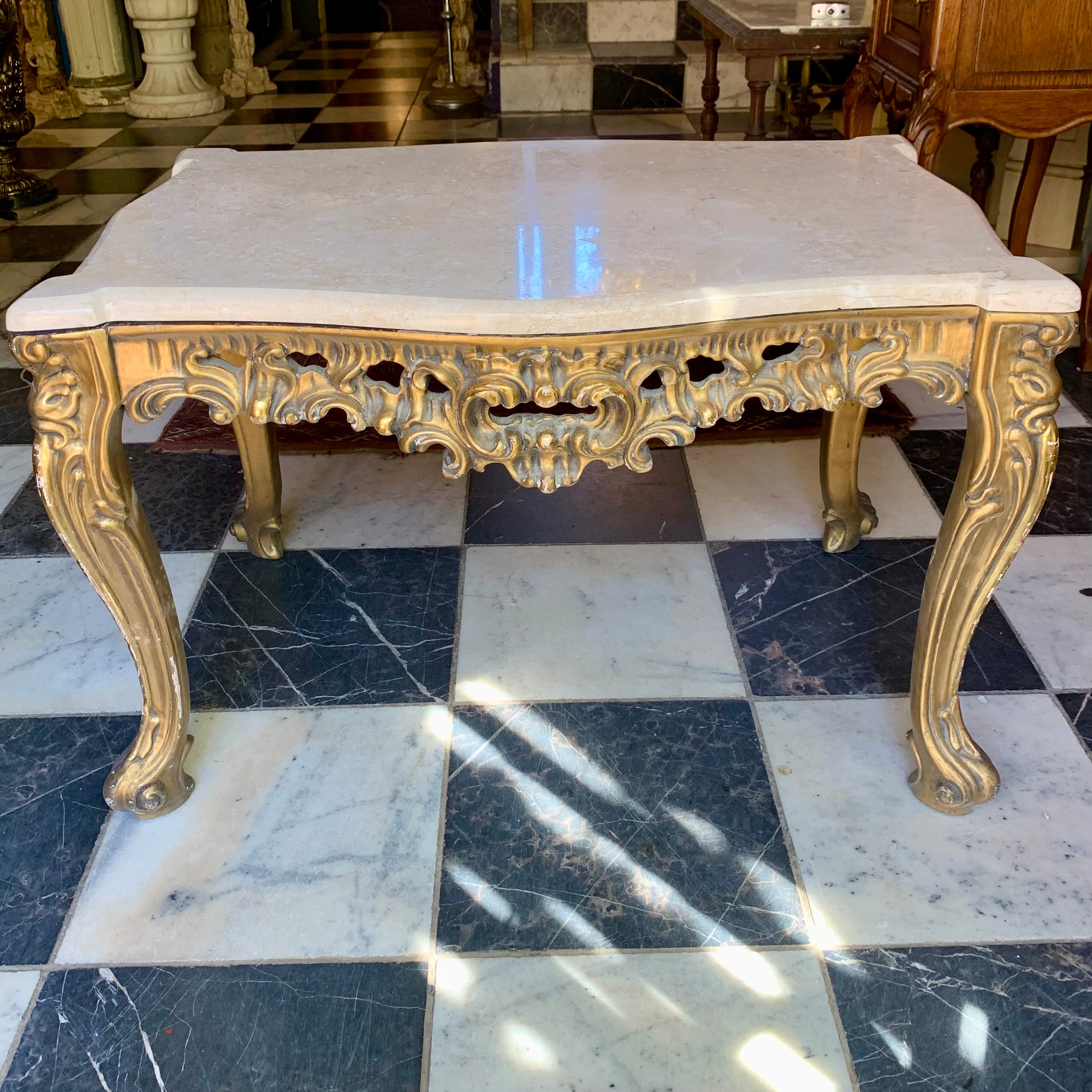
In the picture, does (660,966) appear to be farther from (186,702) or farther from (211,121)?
(211,121)

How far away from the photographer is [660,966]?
1161 millimetres

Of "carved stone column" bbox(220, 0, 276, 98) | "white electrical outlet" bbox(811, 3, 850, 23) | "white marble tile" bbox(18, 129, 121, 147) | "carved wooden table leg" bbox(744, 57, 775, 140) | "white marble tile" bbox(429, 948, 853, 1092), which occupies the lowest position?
"white marble tile" bbox(18, 129, 121, 147)

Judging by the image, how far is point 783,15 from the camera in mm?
2775

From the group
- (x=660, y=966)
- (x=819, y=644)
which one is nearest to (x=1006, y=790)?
(x=819, y=644)

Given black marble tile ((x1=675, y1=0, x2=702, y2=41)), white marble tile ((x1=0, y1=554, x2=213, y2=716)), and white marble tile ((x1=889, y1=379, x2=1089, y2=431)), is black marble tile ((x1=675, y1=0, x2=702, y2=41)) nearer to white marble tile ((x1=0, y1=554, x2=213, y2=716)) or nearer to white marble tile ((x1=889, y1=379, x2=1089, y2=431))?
white marble tile ((x1=889, y1=379, x2=1089, y2=431))

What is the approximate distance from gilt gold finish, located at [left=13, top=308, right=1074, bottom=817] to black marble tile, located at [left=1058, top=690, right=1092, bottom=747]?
1.07 feet

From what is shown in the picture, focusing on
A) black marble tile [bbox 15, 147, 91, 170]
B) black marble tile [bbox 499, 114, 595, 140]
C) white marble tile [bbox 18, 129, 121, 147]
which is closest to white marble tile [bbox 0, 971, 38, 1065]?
black marble tile [bbox 15, 147, 91, 170]

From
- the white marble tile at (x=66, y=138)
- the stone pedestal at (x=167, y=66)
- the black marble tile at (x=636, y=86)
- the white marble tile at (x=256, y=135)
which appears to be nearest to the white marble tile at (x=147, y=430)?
the white marble tile at (x=256, y=135)

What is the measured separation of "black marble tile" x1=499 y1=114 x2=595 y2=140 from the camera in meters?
4.55

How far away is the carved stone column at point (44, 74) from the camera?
199 inches

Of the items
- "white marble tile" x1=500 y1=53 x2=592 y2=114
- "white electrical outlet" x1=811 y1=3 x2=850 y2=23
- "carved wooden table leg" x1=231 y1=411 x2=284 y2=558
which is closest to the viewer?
"carved wooden table leg" x1=231 y1=411 x2=284 y2=558

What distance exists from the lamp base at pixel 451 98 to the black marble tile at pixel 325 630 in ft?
12.8

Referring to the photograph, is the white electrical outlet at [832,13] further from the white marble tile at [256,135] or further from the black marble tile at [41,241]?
the white marble tile at [256,135]

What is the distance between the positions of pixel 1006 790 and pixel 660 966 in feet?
1.66
